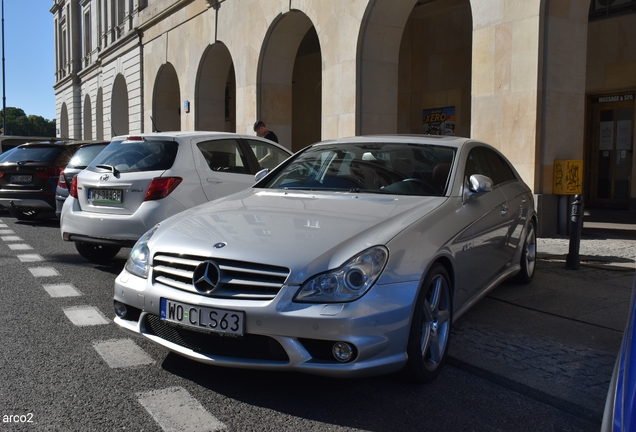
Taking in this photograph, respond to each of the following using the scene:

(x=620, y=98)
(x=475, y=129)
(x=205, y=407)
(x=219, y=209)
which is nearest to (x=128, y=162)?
(x=219, y=209)

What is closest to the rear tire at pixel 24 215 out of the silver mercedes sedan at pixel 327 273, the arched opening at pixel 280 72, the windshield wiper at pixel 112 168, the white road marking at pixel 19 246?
the white road marking at pixel 19 246

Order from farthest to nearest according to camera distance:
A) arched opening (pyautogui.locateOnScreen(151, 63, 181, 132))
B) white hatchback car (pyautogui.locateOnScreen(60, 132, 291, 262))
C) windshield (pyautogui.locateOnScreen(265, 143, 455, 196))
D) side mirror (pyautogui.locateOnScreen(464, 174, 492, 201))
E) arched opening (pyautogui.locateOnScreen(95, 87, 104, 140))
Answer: arched opening (pyautogui.locateOnScreen(95, 87, 104, 140))
arched opening (pyautogui.locateOnScreen(151, 63, 181, 132))
white hatchback car (pyautogui.locateOnScreen(60, 132, 291, 262))
windshield (pyautogui.locateOnScreen(265, 143, 455, 196))
side mirror (pyautogui.locateOnScreen(464, 174, 492, 201))

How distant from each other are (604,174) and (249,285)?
43.6 feet

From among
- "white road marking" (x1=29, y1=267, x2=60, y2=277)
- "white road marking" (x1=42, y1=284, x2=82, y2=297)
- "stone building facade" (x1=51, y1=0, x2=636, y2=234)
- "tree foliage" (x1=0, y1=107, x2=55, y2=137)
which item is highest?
"tree foliage" (x1=0, y1=107, x2=55, y2=137)

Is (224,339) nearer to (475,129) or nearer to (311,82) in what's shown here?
(475,129)

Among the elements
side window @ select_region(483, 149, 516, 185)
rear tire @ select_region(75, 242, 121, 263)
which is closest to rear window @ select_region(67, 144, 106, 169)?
rear tire @ select_region(75, 242, 121, 263)

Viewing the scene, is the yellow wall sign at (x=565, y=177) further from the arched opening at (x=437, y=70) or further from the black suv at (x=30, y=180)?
the black suv at (x=30, y=180)

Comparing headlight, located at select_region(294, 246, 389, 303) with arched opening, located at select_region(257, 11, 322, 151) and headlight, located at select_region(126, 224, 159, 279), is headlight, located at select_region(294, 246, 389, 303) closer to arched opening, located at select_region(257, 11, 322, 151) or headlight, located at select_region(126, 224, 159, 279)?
headlight, located at select_region(126, 224, 159, 279)

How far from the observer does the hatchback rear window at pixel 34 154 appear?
12.3 metres

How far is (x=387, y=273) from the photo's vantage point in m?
3.36

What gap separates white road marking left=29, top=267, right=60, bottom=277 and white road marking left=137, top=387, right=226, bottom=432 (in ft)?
13.3

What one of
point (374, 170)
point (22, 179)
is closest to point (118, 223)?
point (374, 170)

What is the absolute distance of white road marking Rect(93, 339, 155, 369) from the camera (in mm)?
4070

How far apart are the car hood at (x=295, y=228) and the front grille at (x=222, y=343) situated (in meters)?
0.36
